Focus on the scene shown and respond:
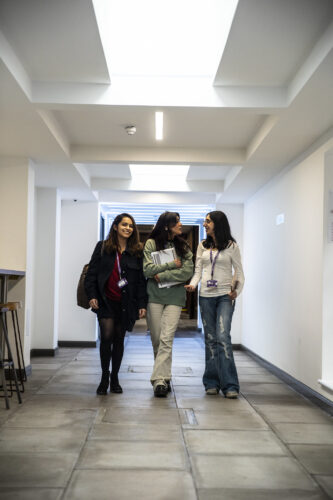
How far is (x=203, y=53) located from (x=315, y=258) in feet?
6.71

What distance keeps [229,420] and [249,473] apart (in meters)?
1.17

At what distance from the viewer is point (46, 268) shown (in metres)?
8.02

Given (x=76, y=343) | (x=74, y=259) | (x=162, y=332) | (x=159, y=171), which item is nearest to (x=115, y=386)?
(x=162, y=332)

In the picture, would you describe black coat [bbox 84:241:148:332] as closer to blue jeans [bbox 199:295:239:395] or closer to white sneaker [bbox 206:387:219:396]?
blue jeans [bbox 199:295:239:395]

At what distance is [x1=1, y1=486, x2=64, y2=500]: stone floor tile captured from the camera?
2449 millimetres

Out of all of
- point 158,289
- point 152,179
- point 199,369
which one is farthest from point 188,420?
point 152,179

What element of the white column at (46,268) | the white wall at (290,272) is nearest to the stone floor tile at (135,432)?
the white wall at (290,272)

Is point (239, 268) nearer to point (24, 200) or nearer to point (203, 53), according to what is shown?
point (203, 53)

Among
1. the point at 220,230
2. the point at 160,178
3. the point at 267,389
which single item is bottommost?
the point at 267,389

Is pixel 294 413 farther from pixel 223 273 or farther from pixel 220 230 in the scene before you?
pixel 220 230

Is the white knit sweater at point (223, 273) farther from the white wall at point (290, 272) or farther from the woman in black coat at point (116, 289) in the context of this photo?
the white wall at point (290, 272)

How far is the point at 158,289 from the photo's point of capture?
4805mm

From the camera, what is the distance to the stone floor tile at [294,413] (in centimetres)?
409

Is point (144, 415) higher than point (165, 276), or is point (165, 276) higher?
point (165, 276)
